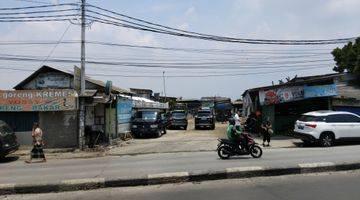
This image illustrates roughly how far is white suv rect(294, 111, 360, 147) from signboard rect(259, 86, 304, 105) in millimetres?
5788

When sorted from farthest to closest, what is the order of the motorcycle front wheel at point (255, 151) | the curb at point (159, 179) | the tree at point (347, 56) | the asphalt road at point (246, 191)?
the tree at point (347, 56) → the motorcycle front wheel at point (255, 151) → the curb at point (159, 179) → the asphalt road at point (246, 191)

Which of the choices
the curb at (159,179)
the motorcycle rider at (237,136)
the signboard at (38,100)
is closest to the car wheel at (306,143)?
the motorcycle rider at (237,136)

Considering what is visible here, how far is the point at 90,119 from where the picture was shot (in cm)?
2872

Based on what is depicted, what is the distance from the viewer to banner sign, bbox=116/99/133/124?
3155 cm

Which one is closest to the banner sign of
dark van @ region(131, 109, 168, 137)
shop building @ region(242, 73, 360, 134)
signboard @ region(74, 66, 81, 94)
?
dark van @ region(131, 109, 168, 137)

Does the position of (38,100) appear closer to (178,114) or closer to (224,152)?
(224,152)

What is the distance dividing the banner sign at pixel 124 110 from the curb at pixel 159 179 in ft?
61.4

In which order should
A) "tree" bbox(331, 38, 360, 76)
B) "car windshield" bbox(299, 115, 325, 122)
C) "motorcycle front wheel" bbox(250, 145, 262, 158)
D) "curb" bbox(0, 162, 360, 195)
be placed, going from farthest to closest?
"tree" bbox(331, 38, 360, 76), "car windshield" bbox(299, 115, 325, 122), "motorcycle front wheel" bbox(250, 145, 262, 158), "curb" bbox(0, 162, 360, 195)

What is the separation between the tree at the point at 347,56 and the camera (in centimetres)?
4150

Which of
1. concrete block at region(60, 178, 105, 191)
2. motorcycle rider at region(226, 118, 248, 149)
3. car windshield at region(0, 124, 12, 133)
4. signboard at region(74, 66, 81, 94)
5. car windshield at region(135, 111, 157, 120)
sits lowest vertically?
concrete block at region(60, 178, 105, 191)

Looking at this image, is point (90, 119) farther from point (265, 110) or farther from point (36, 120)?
point (265, 110)

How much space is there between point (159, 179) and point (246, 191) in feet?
7.88

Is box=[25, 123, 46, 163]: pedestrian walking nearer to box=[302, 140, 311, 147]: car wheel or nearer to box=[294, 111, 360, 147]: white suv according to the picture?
box=[294, 111, 360, 147]: white suv

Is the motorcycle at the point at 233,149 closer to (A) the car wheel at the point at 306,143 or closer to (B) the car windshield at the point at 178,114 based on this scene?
(A) the car wheel at the point at 306,143
